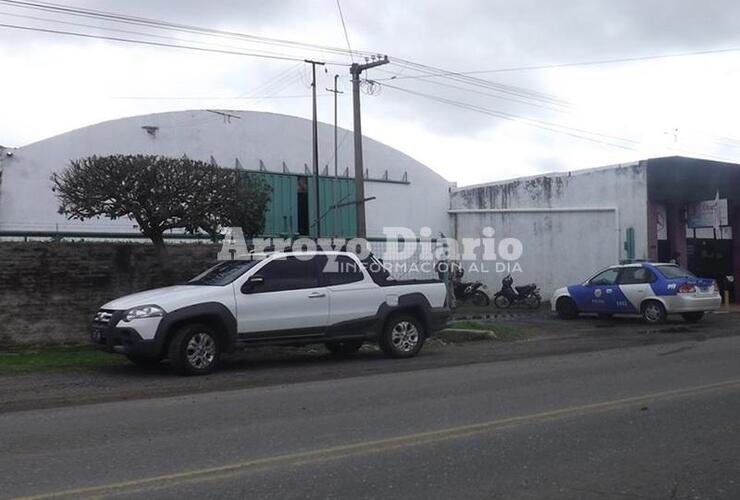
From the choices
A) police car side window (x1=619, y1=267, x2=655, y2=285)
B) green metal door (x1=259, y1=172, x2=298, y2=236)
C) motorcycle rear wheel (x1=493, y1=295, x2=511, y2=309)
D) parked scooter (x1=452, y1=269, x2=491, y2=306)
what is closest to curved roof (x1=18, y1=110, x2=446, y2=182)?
green metal door (x1=259, y1=172, x2=298, y2=236)

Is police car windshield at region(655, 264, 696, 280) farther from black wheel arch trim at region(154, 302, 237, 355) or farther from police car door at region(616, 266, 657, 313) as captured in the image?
black wheel arch trim at region(154, 302, 237, 355)

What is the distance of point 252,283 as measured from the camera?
463 inches

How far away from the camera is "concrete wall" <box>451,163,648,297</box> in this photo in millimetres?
26219

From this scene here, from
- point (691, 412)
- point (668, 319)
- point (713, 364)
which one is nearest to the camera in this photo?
point (691, 412)

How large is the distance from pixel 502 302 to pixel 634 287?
22.7 ft

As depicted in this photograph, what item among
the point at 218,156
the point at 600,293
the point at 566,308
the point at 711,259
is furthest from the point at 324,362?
the point at 711,259

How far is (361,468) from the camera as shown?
6.04m

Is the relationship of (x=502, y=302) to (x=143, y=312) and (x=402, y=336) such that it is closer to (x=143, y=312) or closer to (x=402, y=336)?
(x=402, y=336)

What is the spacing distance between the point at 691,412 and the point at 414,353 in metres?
5.87

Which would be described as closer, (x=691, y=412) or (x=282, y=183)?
(x=691, y=412)

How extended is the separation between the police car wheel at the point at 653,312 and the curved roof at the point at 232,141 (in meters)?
18.3

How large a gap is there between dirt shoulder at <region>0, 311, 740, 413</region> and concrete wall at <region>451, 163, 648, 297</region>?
22.7 feet

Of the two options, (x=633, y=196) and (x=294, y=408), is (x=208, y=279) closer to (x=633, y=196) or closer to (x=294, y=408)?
(x=294, y=408)

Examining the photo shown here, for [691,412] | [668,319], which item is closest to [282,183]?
[668,319]
